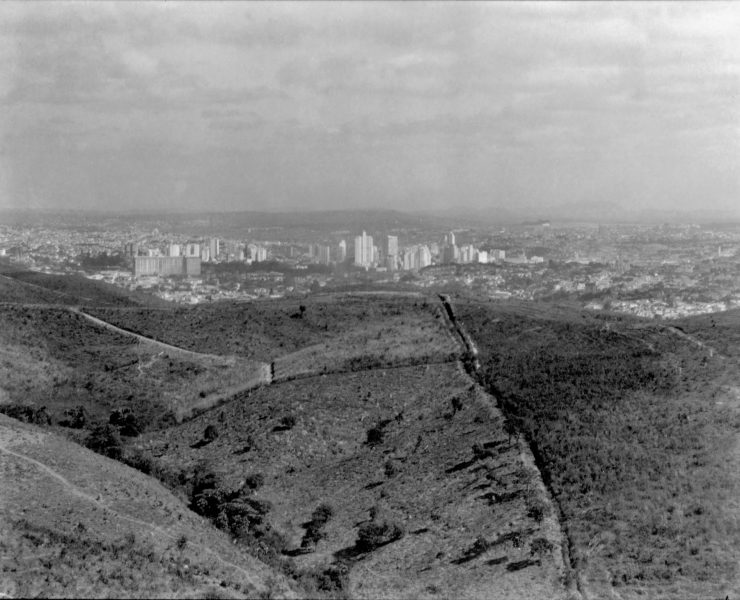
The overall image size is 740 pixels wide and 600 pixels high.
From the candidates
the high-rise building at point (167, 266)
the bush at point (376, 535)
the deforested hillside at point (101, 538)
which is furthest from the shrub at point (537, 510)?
the high-rise building at point (167, 266)

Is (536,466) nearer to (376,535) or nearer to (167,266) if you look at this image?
(376,535)

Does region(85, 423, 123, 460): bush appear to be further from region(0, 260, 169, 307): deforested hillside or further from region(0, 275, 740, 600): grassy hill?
region(0, 260, 169, 307): deforested hillside

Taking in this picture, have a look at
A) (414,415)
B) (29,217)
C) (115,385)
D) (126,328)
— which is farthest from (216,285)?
(414,415)

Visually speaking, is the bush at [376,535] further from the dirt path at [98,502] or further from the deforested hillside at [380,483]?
the dirt path at [98,502]

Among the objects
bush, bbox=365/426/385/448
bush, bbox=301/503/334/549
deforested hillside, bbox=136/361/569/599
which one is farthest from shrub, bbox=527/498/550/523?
bush, bbox=365/426/385/448

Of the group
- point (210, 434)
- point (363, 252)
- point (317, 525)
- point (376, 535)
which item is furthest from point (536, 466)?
point (363, 252)

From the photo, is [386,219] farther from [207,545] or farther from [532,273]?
[207,545]

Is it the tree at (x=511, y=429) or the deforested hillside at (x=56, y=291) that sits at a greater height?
the deforested hillside at (x=56, y=291)
